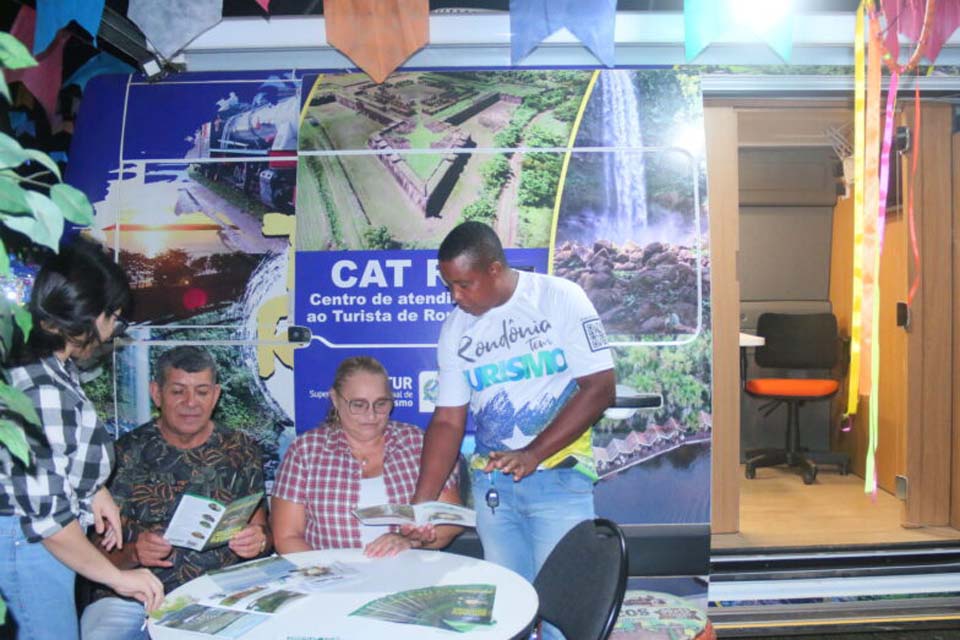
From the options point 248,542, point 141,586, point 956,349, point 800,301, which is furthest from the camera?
point 800,301

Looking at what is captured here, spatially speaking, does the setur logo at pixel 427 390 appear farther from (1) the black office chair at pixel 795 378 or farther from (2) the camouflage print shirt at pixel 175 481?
(1) the black office chair at pixel 795 378

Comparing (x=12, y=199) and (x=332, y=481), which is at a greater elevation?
(x=12, y=199)

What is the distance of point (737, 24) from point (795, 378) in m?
4.00

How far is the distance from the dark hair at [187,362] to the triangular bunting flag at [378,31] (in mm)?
1147

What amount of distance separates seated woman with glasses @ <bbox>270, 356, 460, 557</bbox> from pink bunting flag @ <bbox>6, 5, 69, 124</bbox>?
181cm

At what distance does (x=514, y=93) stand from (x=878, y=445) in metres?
3.83

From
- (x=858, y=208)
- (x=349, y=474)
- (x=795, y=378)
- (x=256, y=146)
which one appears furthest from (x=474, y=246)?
(x=795, y=378)

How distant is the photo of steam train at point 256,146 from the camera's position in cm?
312

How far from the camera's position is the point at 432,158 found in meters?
3.10

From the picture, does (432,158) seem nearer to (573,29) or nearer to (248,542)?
(573,29)

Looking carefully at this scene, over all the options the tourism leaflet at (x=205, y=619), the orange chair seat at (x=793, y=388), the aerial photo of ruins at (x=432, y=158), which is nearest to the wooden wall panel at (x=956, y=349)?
the orange chair seat at (x=793, y=388)

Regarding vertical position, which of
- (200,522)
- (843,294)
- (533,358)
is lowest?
(200,522)

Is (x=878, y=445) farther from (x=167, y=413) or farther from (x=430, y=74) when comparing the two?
(x=167, y=413)

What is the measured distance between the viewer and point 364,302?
3.08 metres
